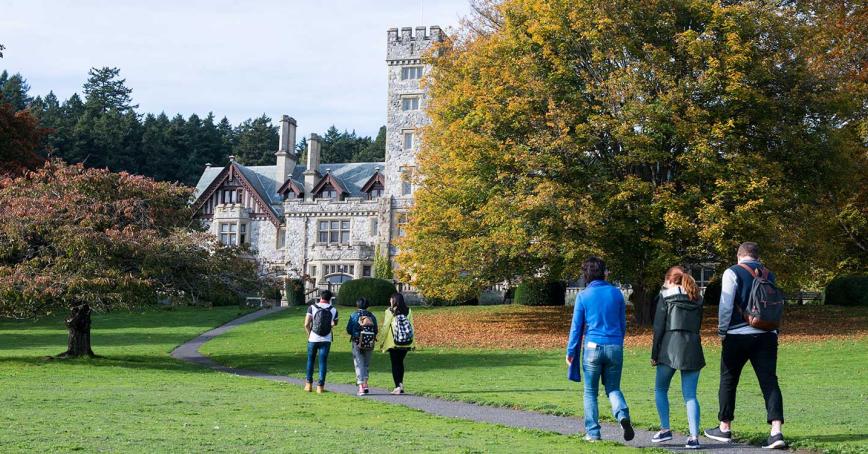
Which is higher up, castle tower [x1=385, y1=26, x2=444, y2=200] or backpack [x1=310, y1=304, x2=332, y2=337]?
castle tower [x1=385, y1=26, x2=444, y2=200]

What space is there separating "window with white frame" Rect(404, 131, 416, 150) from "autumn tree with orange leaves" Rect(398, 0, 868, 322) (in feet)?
73.7

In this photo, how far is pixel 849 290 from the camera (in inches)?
1481

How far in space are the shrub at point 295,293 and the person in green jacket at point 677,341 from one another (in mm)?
39461

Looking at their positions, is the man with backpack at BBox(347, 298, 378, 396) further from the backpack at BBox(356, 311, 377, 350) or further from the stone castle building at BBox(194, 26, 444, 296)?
the stone castle building at BBox(194, 26, 444, 296)

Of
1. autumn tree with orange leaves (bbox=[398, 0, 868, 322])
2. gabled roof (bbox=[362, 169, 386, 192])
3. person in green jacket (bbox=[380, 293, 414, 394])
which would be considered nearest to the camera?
person in green jacket (bbox=[380, 293, 414, 394])

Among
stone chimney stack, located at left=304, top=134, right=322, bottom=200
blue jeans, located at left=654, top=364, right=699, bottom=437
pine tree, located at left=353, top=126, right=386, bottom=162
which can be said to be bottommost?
blue jeans, located at left=654, top=364, right=699, bottom=437

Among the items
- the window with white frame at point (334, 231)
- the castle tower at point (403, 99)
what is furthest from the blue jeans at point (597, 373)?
the window with white frame at point (334, 231)

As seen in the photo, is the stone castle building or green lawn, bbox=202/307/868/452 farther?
the stone castle building

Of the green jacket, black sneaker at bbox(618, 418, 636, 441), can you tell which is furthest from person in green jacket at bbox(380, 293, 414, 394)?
black sneaker at bbox(618, 418, 636, 441)

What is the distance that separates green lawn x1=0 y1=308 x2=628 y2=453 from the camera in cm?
888

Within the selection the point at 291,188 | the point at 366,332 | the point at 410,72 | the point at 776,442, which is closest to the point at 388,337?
the point at 366,332

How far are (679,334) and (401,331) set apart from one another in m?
6.35

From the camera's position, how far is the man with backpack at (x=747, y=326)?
9398 millimetres

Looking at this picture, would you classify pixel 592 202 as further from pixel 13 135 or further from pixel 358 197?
pixel 358 197
